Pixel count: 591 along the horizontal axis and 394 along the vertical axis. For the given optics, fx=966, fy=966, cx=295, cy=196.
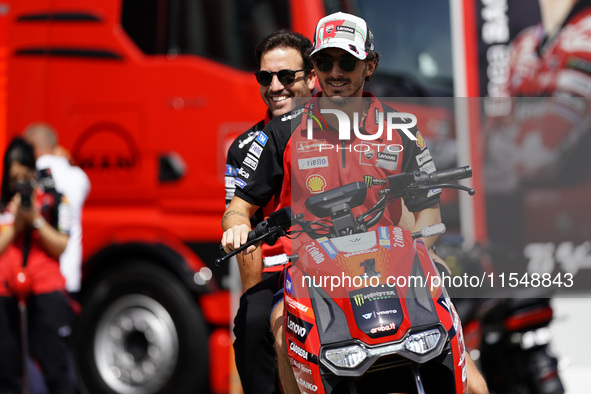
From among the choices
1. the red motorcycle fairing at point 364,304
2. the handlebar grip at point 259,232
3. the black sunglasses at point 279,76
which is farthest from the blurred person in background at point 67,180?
the red motorcycle fairing at point 364,304

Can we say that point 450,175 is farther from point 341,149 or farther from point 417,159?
point 341,149

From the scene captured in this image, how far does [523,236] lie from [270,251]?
1.02 meters

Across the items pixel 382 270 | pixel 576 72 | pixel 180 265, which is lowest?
pixel 382 270

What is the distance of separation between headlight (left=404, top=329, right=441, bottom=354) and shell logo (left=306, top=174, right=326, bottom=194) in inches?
24.0

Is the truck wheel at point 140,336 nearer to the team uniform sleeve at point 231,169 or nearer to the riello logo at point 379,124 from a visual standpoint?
the team uniform sleeve at point 231,169

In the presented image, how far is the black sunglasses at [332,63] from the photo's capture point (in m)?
3.24

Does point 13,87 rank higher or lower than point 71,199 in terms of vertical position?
higher

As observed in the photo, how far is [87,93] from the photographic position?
738 centimetres

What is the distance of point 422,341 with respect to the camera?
281 centimetres

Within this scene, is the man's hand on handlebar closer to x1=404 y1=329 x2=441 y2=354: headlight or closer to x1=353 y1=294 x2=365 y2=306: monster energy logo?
x1=353 y1=294 x2=365 y2=306: monster energy logo

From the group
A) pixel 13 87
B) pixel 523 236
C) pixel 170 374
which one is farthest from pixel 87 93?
pixel 523 236

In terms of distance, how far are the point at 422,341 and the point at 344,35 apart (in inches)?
41.7

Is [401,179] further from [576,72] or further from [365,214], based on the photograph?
[576,72]

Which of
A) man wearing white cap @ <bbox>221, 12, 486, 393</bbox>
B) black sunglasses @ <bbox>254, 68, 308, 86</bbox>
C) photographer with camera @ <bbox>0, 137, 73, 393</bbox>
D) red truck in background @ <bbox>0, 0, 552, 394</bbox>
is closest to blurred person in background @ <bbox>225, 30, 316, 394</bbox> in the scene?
black sunglasses @ <bbox>254, 68, 308, 86</bbox>
